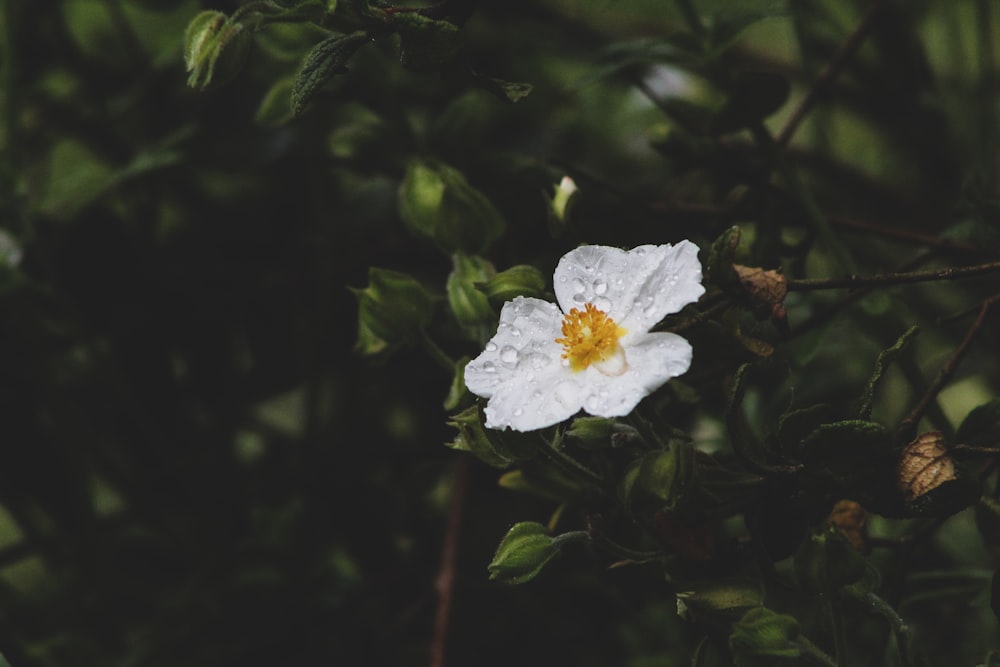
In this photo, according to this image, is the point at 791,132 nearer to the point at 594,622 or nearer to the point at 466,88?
the point at 466,88

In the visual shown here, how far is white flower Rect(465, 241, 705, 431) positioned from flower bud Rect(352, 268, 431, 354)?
0.10 meters

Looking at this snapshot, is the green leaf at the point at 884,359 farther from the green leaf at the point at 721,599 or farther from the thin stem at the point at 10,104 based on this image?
the thin stem at the point at 10,104

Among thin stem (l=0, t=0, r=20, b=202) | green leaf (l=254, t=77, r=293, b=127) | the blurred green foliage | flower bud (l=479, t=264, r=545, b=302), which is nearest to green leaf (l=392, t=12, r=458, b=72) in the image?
the blurred green foliage

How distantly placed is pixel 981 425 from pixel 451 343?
32 centimetres

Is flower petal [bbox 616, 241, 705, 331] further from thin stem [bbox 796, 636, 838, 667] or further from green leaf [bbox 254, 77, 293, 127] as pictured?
green leaf [bbox 254, 77, 293, 127]

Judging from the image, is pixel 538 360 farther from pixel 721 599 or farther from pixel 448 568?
pixel 448 568

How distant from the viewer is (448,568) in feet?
2.16

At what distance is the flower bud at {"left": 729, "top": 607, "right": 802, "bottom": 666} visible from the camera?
43 cm

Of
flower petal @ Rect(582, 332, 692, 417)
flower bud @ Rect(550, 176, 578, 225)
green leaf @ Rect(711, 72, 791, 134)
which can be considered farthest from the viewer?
green leaf @ Rect(711, 72, 791, 134)

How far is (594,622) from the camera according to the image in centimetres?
78

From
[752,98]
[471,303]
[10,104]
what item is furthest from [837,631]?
[10,104]

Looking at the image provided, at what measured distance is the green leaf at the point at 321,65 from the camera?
448mm

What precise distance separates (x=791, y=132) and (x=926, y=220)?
25 cm

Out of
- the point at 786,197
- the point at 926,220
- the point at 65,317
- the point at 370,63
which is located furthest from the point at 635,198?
the point at 65,317
